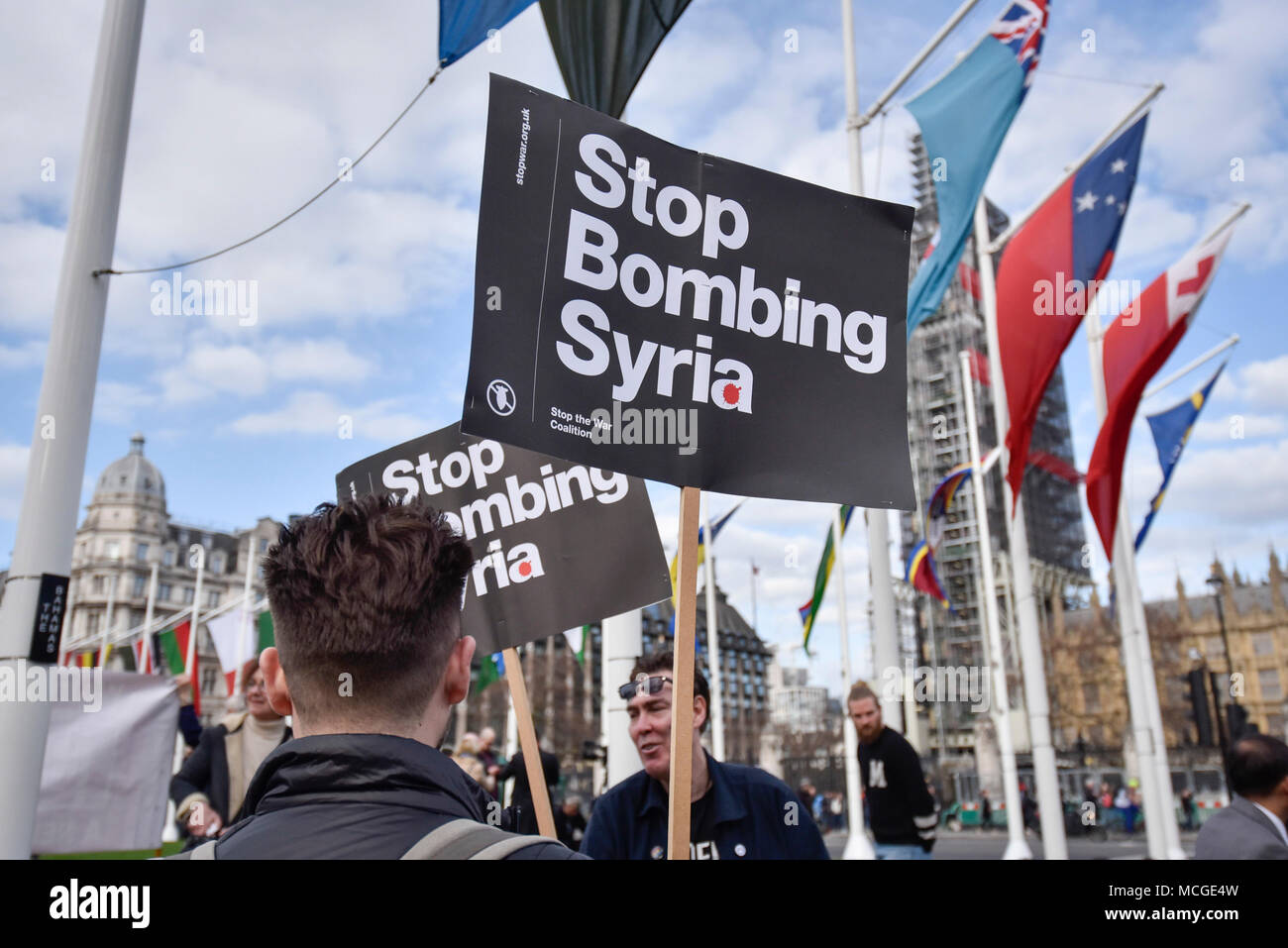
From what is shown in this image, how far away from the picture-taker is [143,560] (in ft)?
292

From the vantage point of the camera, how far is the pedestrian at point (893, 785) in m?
7.29

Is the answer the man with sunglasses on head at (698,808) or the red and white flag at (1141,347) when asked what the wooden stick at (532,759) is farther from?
the red and white flag at (1141,347)

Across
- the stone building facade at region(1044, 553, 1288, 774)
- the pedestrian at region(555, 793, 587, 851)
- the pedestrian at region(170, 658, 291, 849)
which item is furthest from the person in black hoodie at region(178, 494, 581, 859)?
the stone building facade at region(1044, 553, 1288, 774)

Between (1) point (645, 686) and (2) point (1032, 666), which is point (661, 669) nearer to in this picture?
(1) point (645, 686)

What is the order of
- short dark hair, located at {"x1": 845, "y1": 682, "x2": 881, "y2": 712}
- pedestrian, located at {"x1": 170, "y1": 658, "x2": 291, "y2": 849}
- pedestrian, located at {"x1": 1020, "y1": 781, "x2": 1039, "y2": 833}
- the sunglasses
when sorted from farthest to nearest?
pedestrian, located at {"x1": 1020, "y1": 781, "x2": 1039, "y2": 833} → short dark hair, located at {"x1": 845, "y1": 682, "x2": 881, "y2": 712} → pedestrian, located at {"x1": 170, "y1": 658, "x2": 291, "y2": 849} → the sunglasses

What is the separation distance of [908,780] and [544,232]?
560cm

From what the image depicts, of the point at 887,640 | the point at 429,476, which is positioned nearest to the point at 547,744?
the point at 887,640

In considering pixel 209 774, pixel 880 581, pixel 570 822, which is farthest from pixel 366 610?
pixel 570 822

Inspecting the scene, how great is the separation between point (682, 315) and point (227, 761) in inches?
179

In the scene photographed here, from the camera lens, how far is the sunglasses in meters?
4.21

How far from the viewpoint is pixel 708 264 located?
137 inches

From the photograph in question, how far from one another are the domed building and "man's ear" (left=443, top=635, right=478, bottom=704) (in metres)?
81.7

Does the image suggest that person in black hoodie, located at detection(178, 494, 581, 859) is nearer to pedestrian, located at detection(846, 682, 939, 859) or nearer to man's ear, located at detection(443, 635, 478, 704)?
man's ear, located at detection(443, 635, 478, 704)
